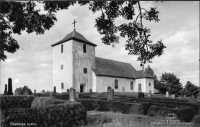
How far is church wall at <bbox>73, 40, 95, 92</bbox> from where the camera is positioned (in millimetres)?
29531

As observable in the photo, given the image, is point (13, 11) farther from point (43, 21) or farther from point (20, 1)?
point (43, 21)

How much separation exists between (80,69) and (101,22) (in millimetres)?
25202

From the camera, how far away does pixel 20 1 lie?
13.7 ft

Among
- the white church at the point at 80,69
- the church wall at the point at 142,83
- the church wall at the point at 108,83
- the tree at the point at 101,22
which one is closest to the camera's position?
the tree at the point at 101,22

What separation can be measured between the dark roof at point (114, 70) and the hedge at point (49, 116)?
24224mm

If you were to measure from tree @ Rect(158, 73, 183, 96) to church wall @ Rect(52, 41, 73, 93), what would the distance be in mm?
32136

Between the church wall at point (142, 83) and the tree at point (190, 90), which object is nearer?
the church wall at point (142, 83)

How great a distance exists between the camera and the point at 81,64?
101 ft

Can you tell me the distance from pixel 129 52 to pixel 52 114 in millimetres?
4066

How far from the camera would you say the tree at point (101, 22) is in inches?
164

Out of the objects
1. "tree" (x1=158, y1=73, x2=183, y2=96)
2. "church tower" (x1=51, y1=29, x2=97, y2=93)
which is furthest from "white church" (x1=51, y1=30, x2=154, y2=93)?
"tree" (x1=158, y1=73, x2=183, y2=96)

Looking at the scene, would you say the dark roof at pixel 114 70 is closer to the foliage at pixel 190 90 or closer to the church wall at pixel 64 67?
the church wall at pixel 64 67

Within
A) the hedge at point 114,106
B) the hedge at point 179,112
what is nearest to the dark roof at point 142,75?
the hedge at point 114,106

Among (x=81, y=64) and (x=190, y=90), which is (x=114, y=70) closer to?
(x=81, y=64)
